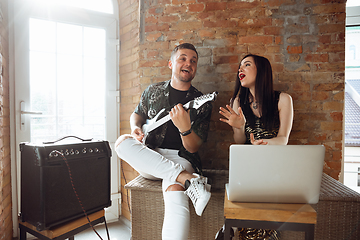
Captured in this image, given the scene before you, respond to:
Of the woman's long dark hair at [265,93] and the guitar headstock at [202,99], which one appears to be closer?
the guitar headstock at [202,99]

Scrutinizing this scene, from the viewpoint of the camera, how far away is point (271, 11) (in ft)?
6.57

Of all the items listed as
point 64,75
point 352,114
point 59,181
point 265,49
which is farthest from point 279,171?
point 352,114

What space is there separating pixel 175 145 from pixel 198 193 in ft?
1.96

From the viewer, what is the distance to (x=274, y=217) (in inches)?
36.1

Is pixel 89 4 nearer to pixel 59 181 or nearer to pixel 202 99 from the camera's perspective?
pixel 202 99

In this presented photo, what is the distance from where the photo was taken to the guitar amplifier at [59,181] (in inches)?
52.4

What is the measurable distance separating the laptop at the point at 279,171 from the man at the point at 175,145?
14.7 inches

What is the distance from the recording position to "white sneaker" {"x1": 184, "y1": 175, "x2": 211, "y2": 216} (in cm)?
124

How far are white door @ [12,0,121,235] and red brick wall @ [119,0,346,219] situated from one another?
1.67ft

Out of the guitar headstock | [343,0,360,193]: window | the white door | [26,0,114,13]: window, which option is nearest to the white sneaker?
the guitar headstock

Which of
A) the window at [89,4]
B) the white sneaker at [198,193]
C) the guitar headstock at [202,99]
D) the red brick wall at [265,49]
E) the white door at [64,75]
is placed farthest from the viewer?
the window at [89,4]

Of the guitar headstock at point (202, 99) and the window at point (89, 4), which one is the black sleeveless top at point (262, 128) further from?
the window at point (89, 4)

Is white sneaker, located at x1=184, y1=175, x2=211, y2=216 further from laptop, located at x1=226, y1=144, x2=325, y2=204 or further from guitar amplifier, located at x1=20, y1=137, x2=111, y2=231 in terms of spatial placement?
guitar amplifier, located at x1=20, y1=137, x2=111, y2=231

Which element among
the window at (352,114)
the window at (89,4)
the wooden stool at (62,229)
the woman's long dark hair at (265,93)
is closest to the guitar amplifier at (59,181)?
the wooden stool at (62,229)
